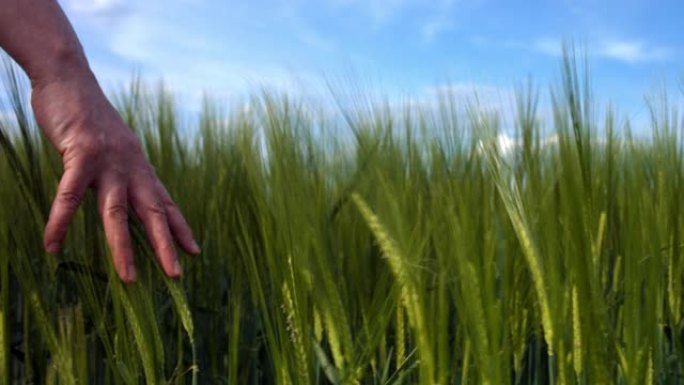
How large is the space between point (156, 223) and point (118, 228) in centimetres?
4

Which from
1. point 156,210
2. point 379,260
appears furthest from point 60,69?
point 379,260

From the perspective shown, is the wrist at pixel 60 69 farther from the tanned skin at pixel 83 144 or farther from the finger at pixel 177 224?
the finger at pixel 177 224

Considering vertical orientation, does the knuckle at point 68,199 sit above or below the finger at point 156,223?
above

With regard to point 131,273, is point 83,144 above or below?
above

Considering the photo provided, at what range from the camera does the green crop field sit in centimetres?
99

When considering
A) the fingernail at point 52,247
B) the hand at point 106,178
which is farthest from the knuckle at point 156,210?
the fingernail at point 52,247

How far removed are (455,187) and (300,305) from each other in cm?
21

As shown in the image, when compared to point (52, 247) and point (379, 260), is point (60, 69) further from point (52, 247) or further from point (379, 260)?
point (379, 260)

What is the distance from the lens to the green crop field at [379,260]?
0.99 metres

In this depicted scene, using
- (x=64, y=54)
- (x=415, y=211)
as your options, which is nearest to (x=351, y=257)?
(x=415, y=211)

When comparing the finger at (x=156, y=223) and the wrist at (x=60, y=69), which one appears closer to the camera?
the finger at (x=156, y=223)

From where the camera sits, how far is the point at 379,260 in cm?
123

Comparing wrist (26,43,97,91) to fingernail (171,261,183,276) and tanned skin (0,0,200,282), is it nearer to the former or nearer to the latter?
tanned skin (0,0,200,282)

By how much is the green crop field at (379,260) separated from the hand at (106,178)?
49 millimetres
